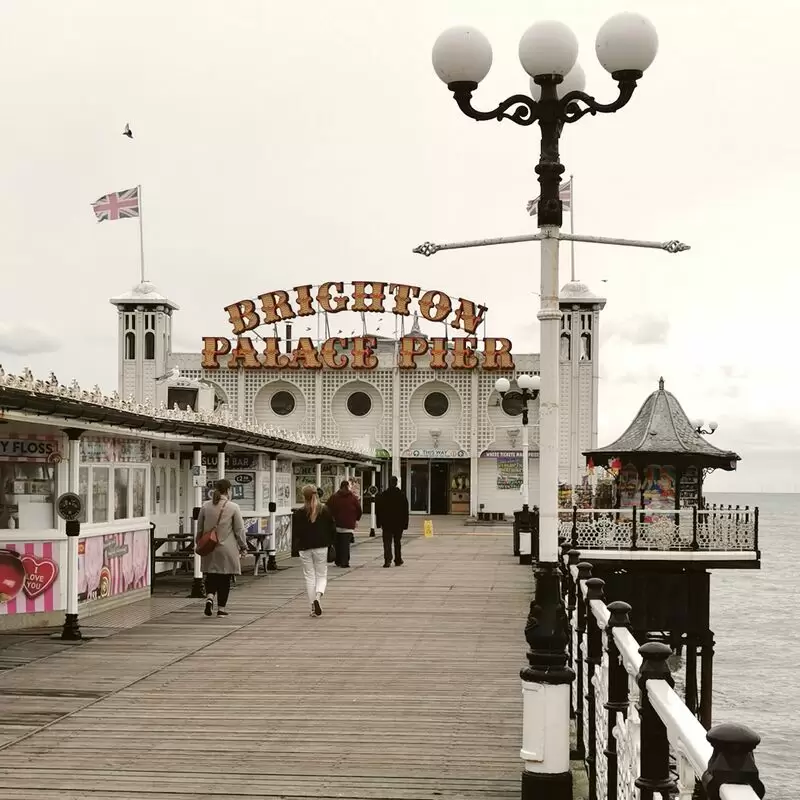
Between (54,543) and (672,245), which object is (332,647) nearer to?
(54,543)

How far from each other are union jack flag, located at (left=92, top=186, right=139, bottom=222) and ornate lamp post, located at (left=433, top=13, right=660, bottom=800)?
31.9 metres

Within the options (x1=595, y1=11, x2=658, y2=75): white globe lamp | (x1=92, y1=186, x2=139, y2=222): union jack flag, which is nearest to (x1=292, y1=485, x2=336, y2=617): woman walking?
(x1=595, y1=11, x2=658, y2=75): white globe lamp

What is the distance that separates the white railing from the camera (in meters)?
3.16

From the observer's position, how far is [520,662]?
38.5 feet

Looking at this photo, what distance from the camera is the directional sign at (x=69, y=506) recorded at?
45.0ft

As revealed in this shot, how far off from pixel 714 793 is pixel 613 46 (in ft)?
20.8

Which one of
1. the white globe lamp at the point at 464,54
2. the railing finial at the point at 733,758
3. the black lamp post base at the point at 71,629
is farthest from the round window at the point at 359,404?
the railing finial at the point at 733,758

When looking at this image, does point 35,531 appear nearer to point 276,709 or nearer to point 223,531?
point 223,531

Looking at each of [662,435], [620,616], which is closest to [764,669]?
[662,435]

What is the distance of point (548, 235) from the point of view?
7.59m

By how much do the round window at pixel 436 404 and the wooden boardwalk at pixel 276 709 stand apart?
40103 mm

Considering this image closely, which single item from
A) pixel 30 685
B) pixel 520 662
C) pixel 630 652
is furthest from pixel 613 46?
pixel 30 685

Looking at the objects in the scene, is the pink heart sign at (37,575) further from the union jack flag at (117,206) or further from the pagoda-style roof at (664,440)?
the union jack flag at (117,206)

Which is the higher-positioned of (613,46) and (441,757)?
(613,46)
